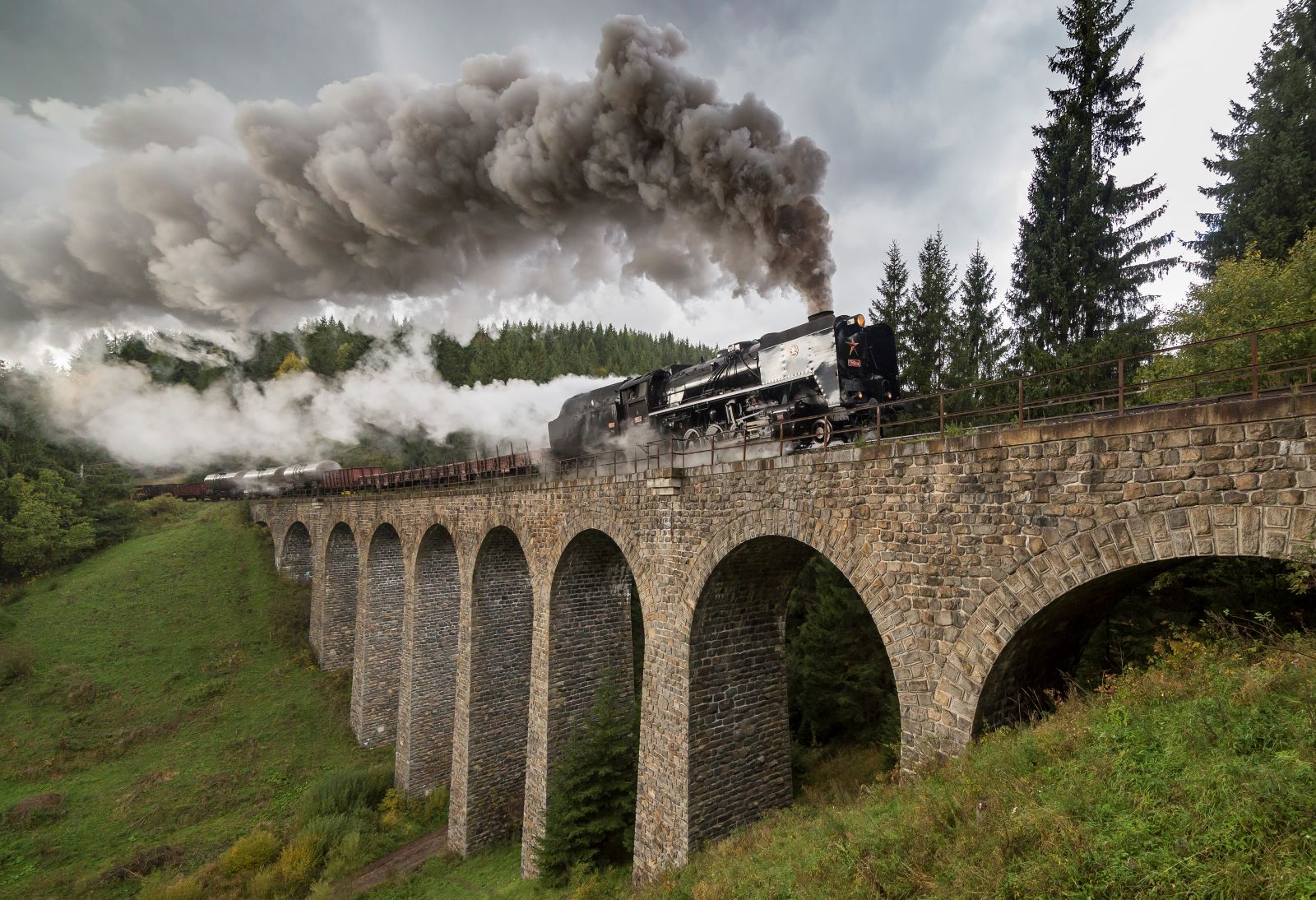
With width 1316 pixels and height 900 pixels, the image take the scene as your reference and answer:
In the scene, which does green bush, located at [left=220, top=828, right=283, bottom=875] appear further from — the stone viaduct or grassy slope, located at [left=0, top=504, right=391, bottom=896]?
the stone viaduct

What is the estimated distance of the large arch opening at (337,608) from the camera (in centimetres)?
2688

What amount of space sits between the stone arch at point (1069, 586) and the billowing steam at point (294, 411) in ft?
69.5

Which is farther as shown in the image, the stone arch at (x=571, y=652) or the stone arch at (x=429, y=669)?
the stone arch at (x=429, y=669)

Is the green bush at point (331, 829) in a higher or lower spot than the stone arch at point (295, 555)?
lower

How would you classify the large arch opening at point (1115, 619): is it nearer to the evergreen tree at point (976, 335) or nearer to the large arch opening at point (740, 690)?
the large arch opening at point (740, 690)

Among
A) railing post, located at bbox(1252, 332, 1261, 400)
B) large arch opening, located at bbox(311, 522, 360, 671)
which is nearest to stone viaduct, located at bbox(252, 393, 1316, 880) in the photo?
railing post, located at bbox(1252, 332, 1261, 400)

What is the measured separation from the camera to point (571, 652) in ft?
48.8

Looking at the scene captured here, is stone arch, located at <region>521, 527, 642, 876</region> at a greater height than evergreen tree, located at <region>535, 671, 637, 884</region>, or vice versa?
stone arch, located at <region>521, 527, 642, 876</region>

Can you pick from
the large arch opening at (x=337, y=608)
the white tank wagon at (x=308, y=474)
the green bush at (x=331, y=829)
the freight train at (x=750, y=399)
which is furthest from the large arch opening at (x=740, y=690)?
the white tank wagon at (x=308, y=474)

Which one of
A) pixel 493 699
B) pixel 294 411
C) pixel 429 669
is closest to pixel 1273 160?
pixel 493 699

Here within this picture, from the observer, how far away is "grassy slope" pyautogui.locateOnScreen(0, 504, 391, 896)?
17094mm

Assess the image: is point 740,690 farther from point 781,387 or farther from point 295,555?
point 295,555

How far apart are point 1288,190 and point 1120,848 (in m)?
20.5

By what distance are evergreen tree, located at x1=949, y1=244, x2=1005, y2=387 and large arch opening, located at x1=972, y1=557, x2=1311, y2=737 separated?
12954 millimetres
